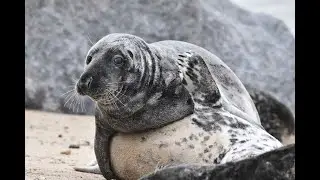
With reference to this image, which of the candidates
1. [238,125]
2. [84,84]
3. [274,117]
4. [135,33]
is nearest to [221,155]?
[238,125]

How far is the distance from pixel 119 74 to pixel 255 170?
110cm

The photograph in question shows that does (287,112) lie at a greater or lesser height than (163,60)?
lesser

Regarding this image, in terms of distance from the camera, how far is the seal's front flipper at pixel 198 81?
10.9 feet

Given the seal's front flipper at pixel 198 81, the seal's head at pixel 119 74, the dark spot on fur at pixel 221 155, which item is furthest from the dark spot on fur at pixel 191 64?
the dark spot on fur at pixel 221 155

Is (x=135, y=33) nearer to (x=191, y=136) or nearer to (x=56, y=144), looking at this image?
(x=56, y=144)

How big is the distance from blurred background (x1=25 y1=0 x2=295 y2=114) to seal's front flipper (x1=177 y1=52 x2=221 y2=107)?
480 cm

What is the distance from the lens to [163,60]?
3260 mm

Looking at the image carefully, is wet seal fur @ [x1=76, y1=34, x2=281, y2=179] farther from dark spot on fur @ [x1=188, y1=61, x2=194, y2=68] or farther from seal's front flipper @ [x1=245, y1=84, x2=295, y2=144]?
seal's front flipper @ [x1=245, y1=84, x2=295, y2=144]

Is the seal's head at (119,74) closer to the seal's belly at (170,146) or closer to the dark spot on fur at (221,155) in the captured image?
the seal's belly at (170,146)

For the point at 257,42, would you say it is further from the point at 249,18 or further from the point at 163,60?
the point at 163,60

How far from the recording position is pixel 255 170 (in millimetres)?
2082

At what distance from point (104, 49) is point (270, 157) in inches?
47.0

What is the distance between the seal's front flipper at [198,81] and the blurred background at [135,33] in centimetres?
480
